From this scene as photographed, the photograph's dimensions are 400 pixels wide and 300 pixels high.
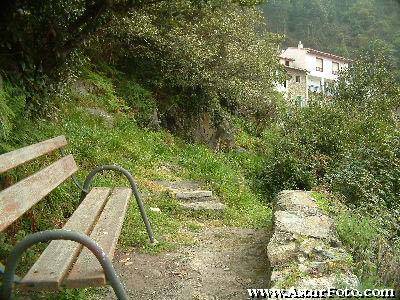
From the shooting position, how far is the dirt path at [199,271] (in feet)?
12.6

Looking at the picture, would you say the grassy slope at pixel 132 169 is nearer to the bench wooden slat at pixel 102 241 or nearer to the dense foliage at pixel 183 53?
the bench wooden slat at pixel 102 241

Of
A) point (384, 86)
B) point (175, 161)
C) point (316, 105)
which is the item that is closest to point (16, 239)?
point (175, 161)

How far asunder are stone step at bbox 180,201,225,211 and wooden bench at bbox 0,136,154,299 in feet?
7.52

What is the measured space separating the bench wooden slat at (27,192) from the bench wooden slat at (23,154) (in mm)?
139

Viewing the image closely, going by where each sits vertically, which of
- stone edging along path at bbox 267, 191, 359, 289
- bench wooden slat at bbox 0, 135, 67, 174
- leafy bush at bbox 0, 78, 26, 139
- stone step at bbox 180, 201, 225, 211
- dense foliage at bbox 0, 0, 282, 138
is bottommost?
stone step at bbox 180, 201, 225, 211

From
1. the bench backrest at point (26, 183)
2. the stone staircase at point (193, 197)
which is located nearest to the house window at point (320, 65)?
the stone staircase at point (193, 197)

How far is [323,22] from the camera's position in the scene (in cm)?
6200

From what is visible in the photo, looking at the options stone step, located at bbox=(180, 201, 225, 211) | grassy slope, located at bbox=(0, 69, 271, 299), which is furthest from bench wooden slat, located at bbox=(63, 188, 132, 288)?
stone step, located at bbox=(180, 201, 225, 211)

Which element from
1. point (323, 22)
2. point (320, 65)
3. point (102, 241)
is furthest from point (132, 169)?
point (323, 22)

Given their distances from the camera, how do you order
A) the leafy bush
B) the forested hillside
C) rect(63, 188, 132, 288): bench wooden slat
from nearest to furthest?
rect(63, 188, 132, 288): bench wooden slat
the leafy bush
the forested hillside

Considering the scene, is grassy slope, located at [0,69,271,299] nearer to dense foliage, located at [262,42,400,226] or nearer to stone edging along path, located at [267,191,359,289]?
dense foliage, located at [262,42,400,226]

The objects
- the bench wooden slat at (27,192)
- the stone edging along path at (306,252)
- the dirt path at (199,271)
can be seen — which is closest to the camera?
the bench wooden slat at (27,192)

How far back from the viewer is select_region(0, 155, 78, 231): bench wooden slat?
2723 mm

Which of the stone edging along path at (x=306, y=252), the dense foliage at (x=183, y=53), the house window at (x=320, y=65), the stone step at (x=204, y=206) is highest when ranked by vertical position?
the house window at (x=320, y=65)
